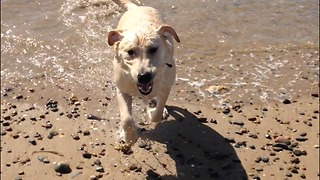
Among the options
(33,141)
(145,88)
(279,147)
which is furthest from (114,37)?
(279,147)

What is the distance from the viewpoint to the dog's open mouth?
4.74 metres

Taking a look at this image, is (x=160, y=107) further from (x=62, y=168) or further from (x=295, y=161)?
(x=295, y=161)

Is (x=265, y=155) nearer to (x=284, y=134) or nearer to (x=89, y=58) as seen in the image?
(x=284, y=134)

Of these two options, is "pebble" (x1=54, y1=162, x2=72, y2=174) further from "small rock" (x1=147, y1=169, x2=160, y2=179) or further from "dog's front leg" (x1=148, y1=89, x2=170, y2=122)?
"dog's front leg" (x1=148, y1=89, x2=170, y2=122)

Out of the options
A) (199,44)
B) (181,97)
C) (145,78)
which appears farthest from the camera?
(199,44)

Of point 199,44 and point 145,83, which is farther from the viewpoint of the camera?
point 199,44

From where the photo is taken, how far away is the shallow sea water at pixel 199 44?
6.99 meters

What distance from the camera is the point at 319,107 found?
6410 mm

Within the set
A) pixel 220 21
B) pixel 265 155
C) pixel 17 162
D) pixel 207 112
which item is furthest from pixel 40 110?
pixel 220 21

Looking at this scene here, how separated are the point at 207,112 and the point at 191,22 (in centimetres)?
287

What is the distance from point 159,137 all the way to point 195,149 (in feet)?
1.50

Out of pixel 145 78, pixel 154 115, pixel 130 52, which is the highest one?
pixel 130 52

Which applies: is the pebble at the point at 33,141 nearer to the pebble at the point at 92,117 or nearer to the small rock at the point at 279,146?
the pebble at the point at 92,117

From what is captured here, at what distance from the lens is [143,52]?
4664mm
